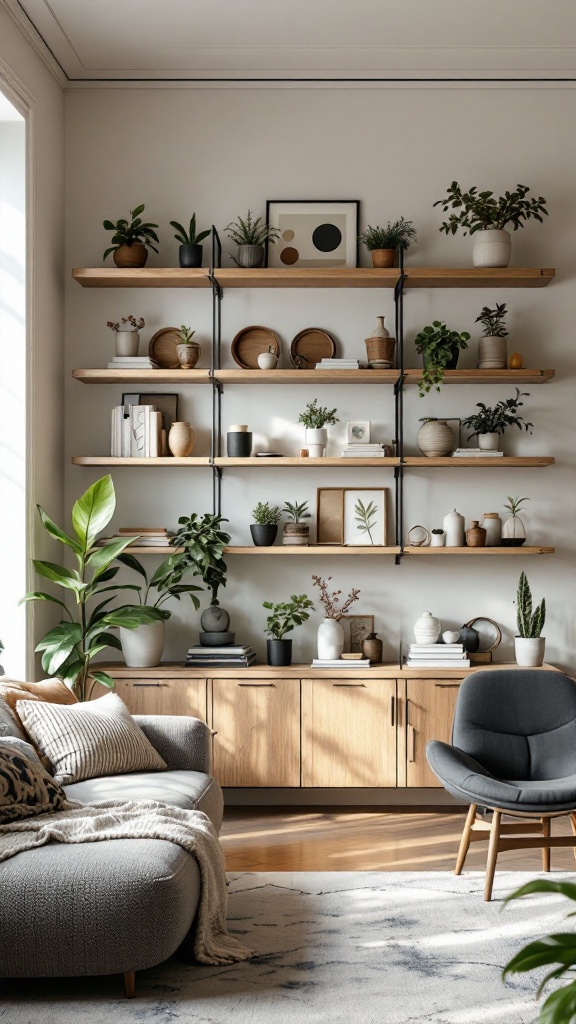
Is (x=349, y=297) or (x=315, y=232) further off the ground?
(x=315, y=232)

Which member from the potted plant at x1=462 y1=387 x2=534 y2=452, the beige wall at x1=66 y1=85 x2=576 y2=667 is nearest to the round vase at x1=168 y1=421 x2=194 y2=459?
the beige wall at x1=66 y1=85 x2=576 y2=667

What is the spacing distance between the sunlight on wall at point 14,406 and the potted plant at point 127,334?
1.89 ft

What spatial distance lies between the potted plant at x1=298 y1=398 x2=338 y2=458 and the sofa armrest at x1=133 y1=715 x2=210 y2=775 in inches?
62.7

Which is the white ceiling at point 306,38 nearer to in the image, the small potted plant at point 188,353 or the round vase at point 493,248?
the round vase at point 493,248

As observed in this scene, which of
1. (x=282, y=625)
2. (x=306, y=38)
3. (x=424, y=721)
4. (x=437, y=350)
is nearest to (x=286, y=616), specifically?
(x=282, y=625)

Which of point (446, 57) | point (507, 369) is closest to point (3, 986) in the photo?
point (507, 369)

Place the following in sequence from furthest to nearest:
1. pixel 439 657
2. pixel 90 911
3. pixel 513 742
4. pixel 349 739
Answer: pixel 439 657 < pixel 349 739 < pixel 513 742 < pixel 90 911

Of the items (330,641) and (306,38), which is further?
(330,641)

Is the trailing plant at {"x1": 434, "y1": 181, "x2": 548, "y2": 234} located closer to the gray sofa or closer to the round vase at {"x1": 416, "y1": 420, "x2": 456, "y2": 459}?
the round vase at {"x1": 416, "y1": 420, "x2": 456, "y2": 459}

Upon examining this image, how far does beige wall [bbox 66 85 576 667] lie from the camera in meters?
4.82

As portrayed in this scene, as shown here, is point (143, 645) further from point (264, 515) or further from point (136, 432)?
point (136, 432)

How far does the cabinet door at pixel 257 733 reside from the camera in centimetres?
443

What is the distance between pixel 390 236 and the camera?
4.68 meters

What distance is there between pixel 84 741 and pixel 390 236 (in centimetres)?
278
